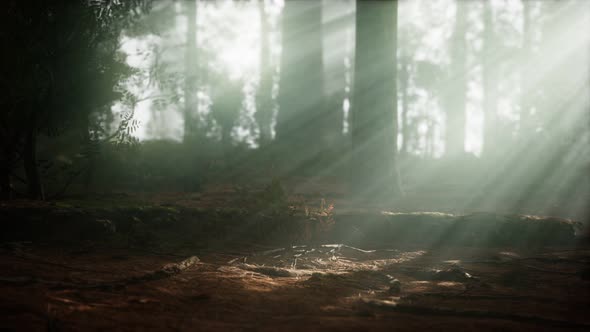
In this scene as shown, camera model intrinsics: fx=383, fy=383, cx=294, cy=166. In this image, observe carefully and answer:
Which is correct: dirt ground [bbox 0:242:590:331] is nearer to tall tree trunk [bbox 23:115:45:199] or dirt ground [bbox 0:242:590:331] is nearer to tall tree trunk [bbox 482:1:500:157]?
tall tree trunk [bbox 23:115:45:199]

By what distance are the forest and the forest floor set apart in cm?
2

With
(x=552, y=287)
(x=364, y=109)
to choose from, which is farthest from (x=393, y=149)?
(x=552, y=287)

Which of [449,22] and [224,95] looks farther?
[449,22]

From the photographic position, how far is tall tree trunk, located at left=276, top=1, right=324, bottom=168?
1114cm

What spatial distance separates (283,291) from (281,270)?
0.56 metres

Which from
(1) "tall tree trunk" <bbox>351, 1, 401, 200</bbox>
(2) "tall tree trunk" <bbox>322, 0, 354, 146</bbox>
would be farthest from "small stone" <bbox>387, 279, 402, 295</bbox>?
(2) "tall tree trunk" <bbox>322, 0, 354, 146</bbox>

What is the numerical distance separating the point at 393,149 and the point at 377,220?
2.49 m

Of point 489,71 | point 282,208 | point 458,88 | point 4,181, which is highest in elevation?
point 489,71

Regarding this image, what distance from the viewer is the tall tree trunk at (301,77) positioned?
11.1 metres

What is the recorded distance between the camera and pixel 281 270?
131 inches

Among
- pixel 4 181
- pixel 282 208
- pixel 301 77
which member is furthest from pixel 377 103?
pixel 4 181

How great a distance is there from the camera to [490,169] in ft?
38.2

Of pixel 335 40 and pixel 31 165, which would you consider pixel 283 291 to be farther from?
pixel 335 40

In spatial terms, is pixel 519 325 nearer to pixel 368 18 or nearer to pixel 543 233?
pixel 543 233
